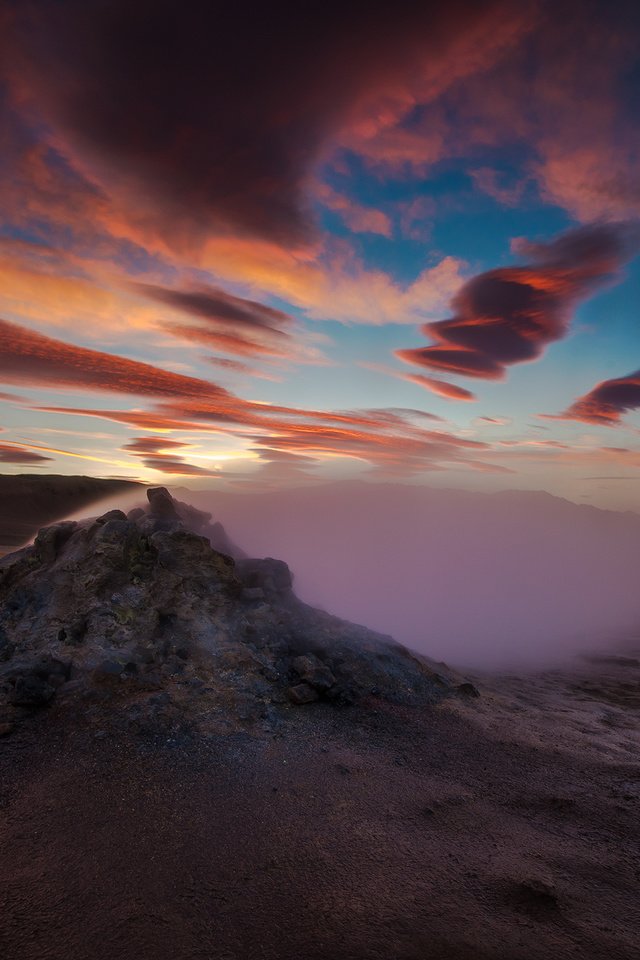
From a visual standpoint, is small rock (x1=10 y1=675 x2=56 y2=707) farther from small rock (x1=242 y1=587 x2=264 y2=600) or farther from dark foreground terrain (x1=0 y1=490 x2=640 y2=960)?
small rock (x1=242 y1=587 x2=264 y2=600)

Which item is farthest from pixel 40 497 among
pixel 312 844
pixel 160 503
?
pixel 312 844

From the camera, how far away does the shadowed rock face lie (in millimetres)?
8367

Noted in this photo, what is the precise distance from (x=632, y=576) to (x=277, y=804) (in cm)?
6671

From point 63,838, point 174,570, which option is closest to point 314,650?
point 174,570

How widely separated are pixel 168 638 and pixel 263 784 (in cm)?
373

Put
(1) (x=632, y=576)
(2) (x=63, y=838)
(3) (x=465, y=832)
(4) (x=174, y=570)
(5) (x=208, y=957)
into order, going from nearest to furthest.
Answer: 1. (5) (x=208, y=957)
2. (2) (x=63, y=838)
3. (3) (x=465, y=832)
4. (4) (x=174, y=570)
5. (1) (x=632, y=576)

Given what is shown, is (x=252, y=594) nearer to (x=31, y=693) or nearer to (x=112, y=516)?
(x=112, y=516)

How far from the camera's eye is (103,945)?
4.01 m

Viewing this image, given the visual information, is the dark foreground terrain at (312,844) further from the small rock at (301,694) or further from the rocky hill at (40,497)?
the rocky hill at (40,497)

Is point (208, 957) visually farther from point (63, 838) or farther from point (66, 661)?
point (66, 661)

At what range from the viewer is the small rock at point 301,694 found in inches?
357

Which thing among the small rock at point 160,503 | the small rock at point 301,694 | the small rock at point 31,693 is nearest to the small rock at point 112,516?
the small rock at point 160,503

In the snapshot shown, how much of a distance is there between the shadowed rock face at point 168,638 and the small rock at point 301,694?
22mm

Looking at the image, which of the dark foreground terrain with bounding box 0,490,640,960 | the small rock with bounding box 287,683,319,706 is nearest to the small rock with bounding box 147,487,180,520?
the dark foreground terrain with bounding box 0,490,640,960
